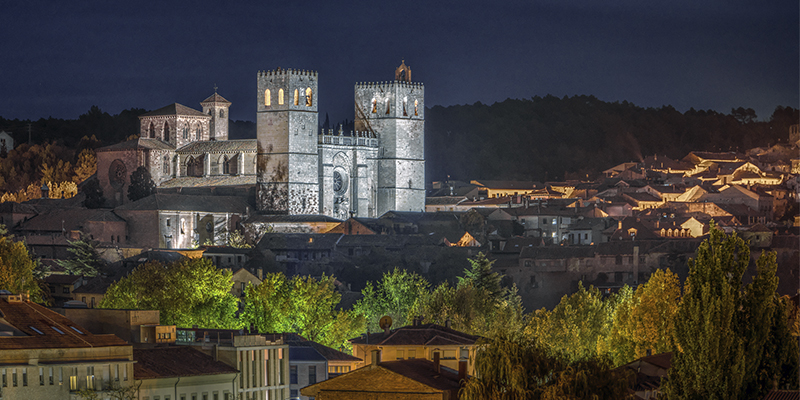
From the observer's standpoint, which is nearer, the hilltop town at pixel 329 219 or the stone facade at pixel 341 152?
the hilltop town at pixel 329 219

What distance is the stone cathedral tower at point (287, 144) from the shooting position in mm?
80250

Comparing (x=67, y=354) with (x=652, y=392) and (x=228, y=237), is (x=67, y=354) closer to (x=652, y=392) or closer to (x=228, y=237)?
(x=652, y=392)

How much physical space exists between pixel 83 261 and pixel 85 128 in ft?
230

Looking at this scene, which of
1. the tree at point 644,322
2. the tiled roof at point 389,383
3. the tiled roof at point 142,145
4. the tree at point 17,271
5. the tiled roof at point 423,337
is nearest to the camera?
the tiled roof at point 389,383

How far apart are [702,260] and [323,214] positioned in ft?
192

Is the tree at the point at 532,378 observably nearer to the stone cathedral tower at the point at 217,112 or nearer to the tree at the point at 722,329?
the tree at the point at 722,329

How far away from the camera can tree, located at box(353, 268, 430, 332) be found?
61.2m

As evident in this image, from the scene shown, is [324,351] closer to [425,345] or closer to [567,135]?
[425,345]

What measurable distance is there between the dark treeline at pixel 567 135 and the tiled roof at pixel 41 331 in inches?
4037

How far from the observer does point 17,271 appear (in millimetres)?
61719

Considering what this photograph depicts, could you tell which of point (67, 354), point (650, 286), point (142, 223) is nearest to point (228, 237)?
point (142, 223)

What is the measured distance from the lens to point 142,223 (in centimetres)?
7944

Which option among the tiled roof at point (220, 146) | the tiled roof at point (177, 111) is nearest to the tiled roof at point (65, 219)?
the tiled roof at point (220, 146)

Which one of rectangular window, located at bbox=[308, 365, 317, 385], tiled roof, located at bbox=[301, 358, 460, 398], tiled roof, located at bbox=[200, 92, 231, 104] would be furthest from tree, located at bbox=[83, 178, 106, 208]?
tiled roof, located at bbox=[301, 358, 460, 398]
